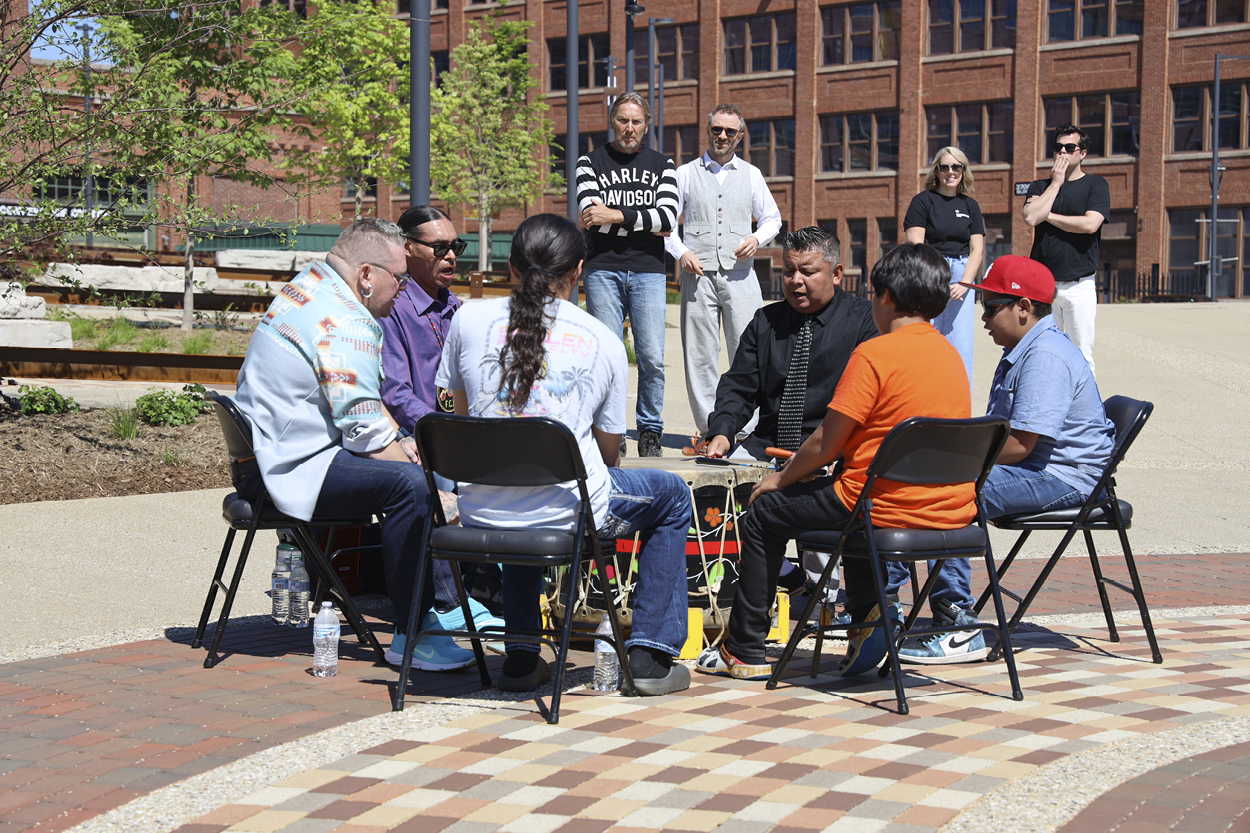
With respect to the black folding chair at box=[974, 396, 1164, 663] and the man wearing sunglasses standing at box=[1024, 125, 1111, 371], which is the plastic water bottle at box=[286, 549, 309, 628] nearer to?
the black folding chair at box=[974, 396, 1164, 663]

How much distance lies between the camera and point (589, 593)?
5191 mm

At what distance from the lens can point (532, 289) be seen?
172 inches

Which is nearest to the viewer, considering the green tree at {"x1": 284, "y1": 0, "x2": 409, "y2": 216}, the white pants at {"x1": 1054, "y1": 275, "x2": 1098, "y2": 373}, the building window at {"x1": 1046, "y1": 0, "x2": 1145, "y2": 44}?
the white pants at {"x1": 1054, "y1": 275, "x2": 1098, "y2": 373}

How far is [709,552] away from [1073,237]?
4.82 metres

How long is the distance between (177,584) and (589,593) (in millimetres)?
2384

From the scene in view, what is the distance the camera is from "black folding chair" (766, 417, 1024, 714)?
13.8ft

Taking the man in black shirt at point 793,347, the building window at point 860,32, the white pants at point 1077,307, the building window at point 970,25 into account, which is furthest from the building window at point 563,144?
the man in black shirt at point 793,347

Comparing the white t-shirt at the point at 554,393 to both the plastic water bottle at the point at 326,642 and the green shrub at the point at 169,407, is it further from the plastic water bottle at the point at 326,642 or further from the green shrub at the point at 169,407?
the green shrub at the point at 169,407

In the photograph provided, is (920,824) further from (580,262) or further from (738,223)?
(738,223)

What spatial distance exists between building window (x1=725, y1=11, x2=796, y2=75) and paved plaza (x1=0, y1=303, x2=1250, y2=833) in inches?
1646

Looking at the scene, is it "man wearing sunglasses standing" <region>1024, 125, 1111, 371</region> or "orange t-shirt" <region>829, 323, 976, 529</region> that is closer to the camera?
"orange t-shirt" <region>829, 323, 976, 529</region>

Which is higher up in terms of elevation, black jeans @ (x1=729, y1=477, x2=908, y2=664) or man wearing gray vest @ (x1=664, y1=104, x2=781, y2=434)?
man wearing gray vest @ (x1=664, y1=104, x2=781, y2=434)

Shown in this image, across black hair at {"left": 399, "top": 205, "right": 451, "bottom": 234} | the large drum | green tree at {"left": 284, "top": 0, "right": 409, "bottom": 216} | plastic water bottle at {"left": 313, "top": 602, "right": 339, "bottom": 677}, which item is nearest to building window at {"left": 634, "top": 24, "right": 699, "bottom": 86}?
green tree at {"left": 284, "top": 0, "right": 409, "bottom": 216}

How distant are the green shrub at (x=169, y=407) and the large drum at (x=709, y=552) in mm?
5662
